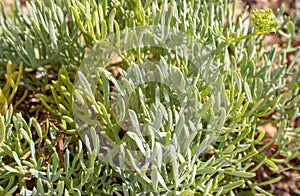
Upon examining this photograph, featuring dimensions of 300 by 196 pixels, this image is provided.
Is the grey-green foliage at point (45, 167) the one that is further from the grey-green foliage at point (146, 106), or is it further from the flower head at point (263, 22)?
the flower head at point (263, 22)

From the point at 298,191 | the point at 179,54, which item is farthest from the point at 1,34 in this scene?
the point at 298,191

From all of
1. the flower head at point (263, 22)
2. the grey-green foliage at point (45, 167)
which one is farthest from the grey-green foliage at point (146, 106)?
the flower head at point (263, 22)

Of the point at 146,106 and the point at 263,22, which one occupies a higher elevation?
the point at 263,22

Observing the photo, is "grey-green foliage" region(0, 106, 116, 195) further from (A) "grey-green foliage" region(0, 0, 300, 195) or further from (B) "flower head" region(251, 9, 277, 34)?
(B) "flower head" region(251, 9, 277, 34)

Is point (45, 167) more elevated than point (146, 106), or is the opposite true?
point (146, 106)

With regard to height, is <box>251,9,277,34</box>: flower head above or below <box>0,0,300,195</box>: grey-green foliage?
above

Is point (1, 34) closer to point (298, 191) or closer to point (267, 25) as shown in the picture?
point (267, 25)

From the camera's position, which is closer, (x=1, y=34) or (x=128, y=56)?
(x=128, y=56)

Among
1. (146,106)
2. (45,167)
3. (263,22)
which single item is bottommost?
(45,167)

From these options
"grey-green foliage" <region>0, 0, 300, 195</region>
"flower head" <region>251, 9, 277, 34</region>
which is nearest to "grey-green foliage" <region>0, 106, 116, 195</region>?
"grey-green foliage" <region>0, 0, 300, 195</region>

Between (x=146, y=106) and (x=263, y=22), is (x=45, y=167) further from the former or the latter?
(x=263, y=22)

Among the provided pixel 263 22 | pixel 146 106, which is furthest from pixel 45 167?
pixel 263 22
